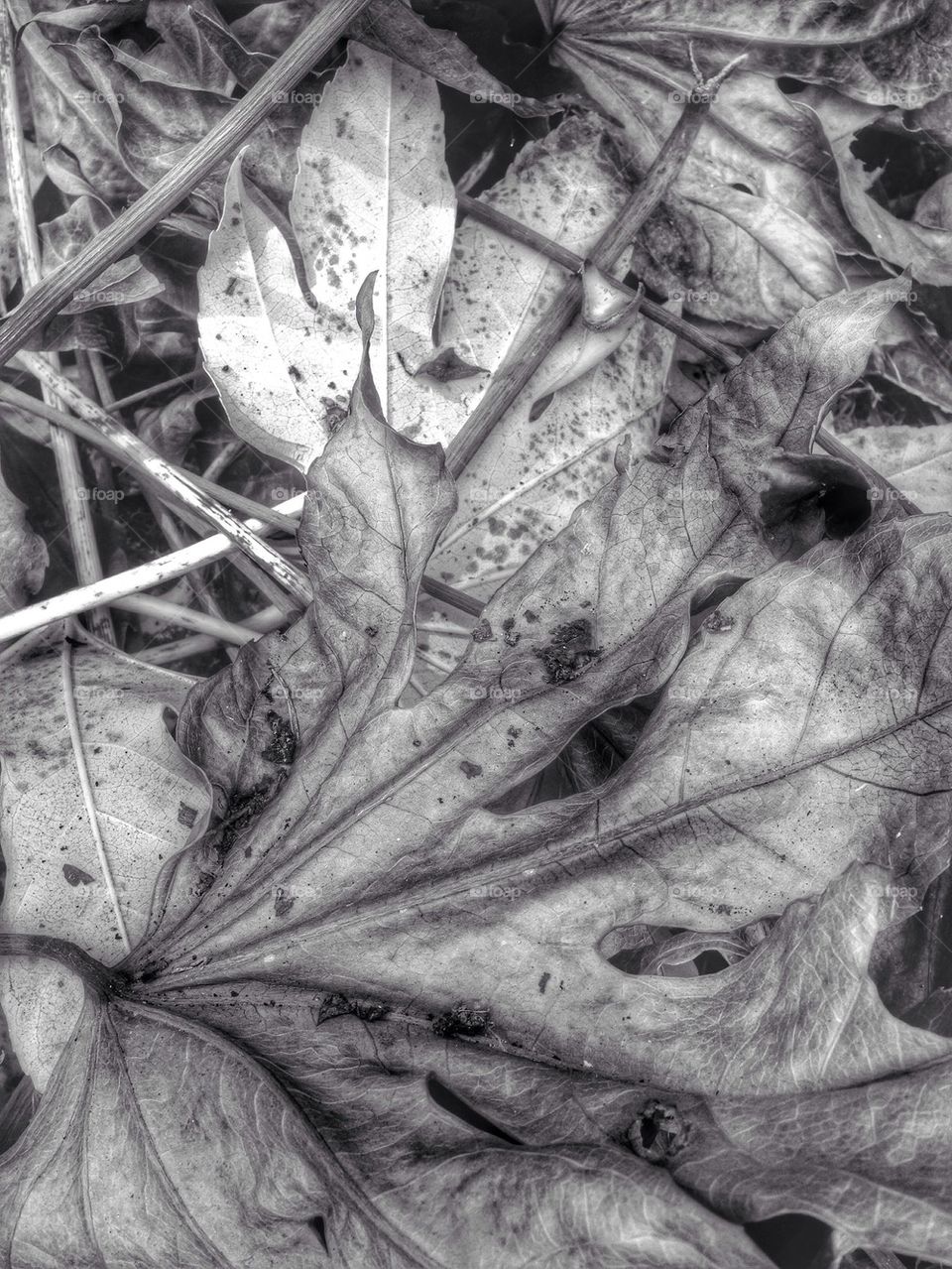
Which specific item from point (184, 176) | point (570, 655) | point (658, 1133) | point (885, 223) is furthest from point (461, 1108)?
point (885, 223)

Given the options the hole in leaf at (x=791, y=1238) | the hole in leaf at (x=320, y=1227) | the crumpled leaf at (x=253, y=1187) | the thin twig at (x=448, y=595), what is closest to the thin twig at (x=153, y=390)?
the thin twig at (x=448, y=595)

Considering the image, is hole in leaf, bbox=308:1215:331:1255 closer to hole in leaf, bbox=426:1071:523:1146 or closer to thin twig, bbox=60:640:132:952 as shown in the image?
hole in leaf, bbox=426:1071:523:1146

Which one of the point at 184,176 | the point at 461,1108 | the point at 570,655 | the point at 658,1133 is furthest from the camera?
the point at 184,176

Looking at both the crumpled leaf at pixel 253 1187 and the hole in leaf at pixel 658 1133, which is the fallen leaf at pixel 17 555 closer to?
the crumpled leaf at pixel 253 1187

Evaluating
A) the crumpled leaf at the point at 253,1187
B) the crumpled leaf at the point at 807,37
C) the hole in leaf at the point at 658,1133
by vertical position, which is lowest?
the crumpled leaf at the point at 253,1187

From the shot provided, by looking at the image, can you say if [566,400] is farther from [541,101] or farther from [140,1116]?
[140,1116]

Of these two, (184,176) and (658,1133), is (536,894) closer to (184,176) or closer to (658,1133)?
(658,1133)

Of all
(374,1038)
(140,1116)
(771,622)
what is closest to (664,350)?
(771,622)

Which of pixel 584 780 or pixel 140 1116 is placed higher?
pixel 584 780
